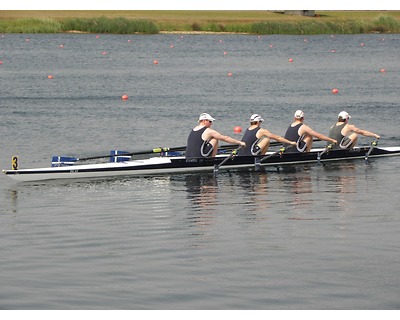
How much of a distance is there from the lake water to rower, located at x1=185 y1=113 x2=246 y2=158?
27.6 inches

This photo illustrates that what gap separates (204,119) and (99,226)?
6941 mm

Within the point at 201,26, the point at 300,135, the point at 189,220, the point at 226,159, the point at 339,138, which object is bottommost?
the point at 189,220

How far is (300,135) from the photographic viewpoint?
24906mm

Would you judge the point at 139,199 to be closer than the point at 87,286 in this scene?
No

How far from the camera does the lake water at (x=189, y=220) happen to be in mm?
10898

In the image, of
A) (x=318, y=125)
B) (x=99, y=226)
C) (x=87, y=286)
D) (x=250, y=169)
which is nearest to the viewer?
A: (x=87, y=286)

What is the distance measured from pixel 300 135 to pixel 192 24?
88.0 m

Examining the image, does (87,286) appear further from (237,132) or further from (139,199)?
(237,132)

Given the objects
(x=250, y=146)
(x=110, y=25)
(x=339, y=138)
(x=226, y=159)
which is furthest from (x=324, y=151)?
(x=110, y=25)

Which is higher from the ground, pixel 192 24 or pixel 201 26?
pixel 192 24

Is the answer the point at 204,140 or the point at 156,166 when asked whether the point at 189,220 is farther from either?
the point at 156,166

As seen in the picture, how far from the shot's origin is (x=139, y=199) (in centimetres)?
1986

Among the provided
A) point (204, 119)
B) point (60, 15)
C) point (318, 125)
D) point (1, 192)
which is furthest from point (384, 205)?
point (60, 15)

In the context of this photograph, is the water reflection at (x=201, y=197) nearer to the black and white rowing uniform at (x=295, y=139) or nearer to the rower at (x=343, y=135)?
the black and white rowing uniform at (x=295, y=139)
